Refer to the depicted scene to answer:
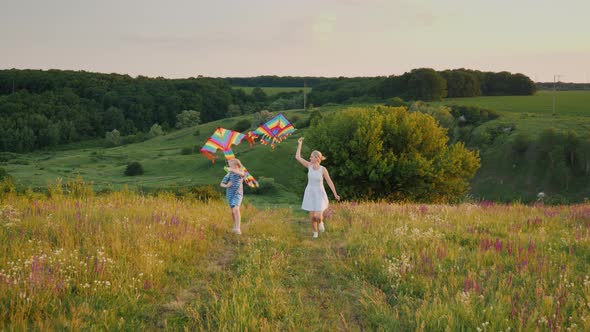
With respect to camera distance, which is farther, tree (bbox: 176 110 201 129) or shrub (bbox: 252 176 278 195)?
tree (bbox: 176 110 201 129)

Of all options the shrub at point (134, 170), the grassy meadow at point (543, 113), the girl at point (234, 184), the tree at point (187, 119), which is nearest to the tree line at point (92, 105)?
the tree at point (187, 119)

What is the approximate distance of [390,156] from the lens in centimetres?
3269

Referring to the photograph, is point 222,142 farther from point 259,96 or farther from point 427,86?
point 259,96

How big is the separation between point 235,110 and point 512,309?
172977 mm

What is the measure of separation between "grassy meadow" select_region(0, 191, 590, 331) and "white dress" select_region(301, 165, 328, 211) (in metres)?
0.89

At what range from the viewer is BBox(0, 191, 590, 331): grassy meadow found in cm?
564

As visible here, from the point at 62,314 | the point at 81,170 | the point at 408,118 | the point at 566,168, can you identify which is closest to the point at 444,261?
the point at 62,314

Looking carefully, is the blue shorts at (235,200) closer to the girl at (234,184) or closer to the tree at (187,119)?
the girl at (234,184)

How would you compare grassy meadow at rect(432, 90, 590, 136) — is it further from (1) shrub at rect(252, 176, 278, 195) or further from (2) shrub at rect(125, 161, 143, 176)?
(2) shrub at rect(125, 161, 143, 176)

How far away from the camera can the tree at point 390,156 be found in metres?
32.3

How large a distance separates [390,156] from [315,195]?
22.0 meters

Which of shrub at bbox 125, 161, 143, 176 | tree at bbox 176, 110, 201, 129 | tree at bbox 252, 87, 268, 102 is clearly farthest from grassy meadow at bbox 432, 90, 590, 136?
tree at bbox 252, 87, 268, 102

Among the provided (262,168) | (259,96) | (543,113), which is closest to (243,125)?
(262,168)

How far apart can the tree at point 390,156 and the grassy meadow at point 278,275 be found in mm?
20907
